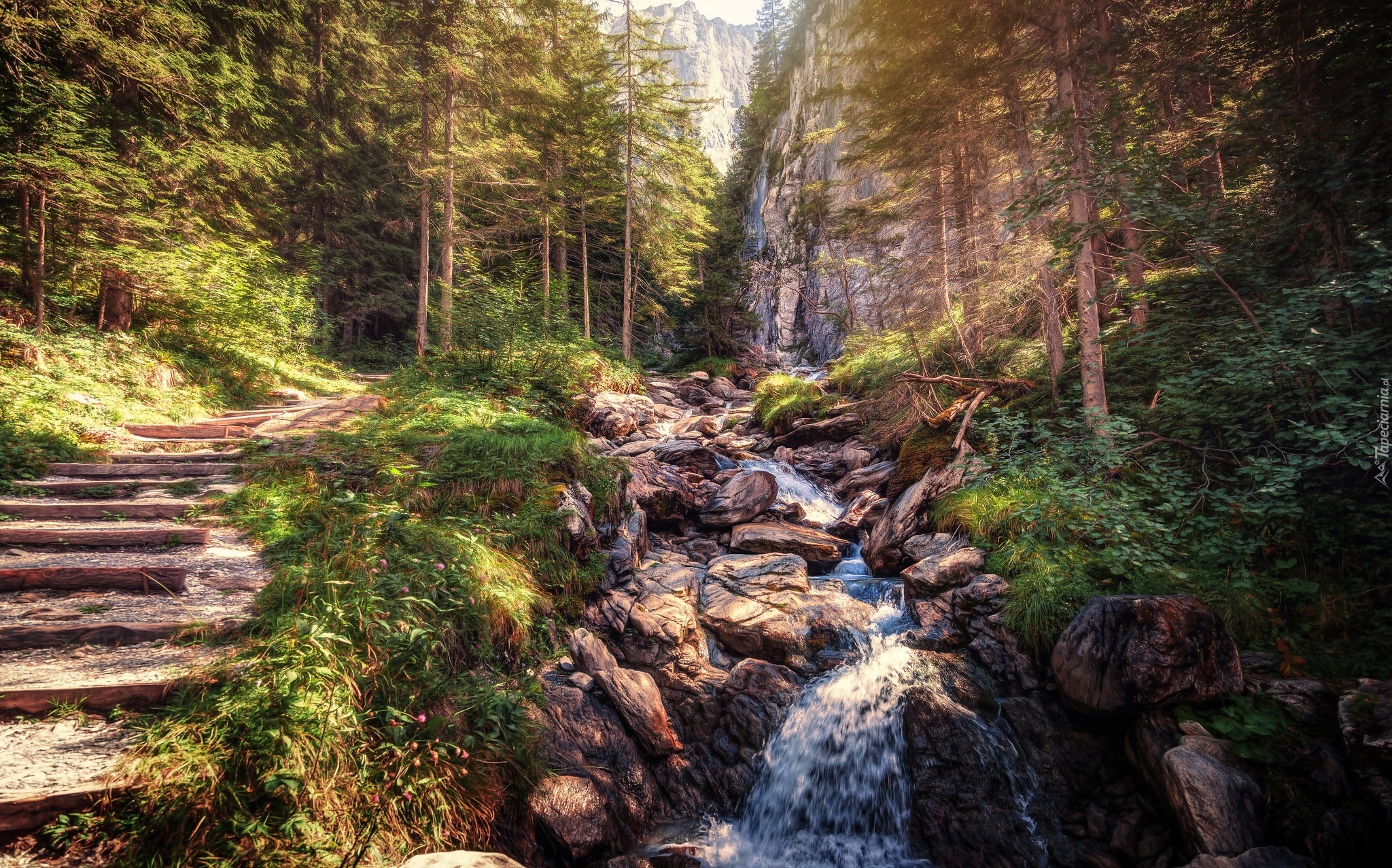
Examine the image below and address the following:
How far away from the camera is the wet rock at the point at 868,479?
10.6 m

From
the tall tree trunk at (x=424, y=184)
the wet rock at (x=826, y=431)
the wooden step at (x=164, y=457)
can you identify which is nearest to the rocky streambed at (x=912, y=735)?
the wooden step at (x=164, y=457)

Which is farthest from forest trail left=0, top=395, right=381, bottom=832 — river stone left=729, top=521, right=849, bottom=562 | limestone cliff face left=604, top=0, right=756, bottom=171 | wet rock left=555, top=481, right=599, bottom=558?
limestone cliff face left=604, top=0, right=756, bottom=171

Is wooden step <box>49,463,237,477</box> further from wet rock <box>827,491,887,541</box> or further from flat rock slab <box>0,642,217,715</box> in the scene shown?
wet rock <box>827,491,887,541</box>

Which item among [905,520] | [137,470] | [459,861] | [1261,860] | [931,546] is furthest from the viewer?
[905,520]

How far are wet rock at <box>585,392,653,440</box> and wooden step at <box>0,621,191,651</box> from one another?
373 inches

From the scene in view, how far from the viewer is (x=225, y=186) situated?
1198cm

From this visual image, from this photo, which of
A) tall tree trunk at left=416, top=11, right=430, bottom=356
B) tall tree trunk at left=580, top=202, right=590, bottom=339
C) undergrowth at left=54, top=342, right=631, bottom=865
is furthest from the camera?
tall tree trunk at left=580, top=202, right=590, bottom=339

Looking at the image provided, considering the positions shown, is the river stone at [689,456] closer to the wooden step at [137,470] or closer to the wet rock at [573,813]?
the wooden step at [137,470]

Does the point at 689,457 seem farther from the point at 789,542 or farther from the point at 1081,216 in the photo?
the point at 1081,216

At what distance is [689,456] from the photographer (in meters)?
12.1

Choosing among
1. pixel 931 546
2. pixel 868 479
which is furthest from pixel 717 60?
pixel 931 546

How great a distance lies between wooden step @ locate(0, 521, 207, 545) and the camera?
13.8 ft

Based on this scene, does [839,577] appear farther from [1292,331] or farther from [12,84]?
[12,84]

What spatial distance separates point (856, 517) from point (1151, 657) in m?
5.58
